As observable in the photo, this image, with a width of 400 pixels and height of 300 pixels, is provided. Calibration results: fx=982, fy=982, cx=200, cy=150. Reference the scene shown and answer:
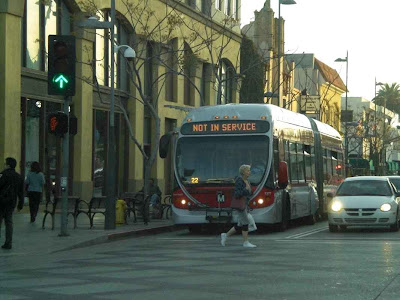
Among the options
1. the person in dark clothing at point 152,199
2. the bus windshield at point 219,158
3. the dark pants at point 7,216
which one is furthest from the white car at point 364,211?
the dark pants at point 7,216

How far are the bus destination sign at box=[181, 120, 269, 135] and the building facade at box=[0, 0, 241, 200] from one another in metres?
4.50

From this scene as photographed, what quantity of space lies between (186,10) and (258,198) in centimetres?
2231

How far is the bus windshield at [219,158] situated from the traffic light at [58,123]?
4447mm

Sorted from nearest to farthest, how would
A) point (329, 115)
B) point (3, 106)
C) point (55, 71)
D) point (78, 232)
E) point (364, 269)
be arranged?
point (364, 269)
point (55, 71)
point (78, 232)
point (3, 106)
point (329, 115)

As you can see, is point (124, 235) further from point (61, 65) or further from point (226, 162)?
point (61, 65)

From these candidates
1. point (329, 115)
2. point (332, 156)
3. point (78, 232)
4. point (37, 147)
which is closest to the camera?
point (78, 232)

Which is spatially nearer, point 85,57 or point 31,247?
point 31,247

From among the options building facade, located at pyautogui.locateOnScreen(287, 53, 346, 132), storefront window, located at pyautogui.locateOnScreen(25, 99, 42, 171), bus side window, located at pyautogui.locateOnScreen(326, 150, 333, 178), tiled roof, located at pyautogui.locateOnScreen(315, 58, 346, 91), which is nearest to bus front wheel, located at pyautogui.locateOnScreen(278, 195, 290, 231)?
bus side window, located at pyautogui.locateOnScreen(326, 150, 333, 178)

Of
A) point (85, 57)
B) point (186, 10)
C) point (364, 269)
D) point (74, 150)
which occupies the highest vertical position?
point (186, 10)

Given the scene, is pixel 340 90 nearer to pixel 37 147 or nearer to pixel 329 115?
pixel 329 115

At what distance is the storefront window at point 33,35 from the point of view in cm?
3278

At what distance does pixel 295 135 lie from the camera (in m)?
28.4

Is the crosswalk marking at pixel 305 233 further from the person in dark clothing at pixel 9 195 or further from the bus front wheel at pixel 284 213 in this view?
the person in dark clothing at pixel 9 195

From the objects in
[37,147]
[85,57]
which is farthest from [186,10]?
[37,147]
